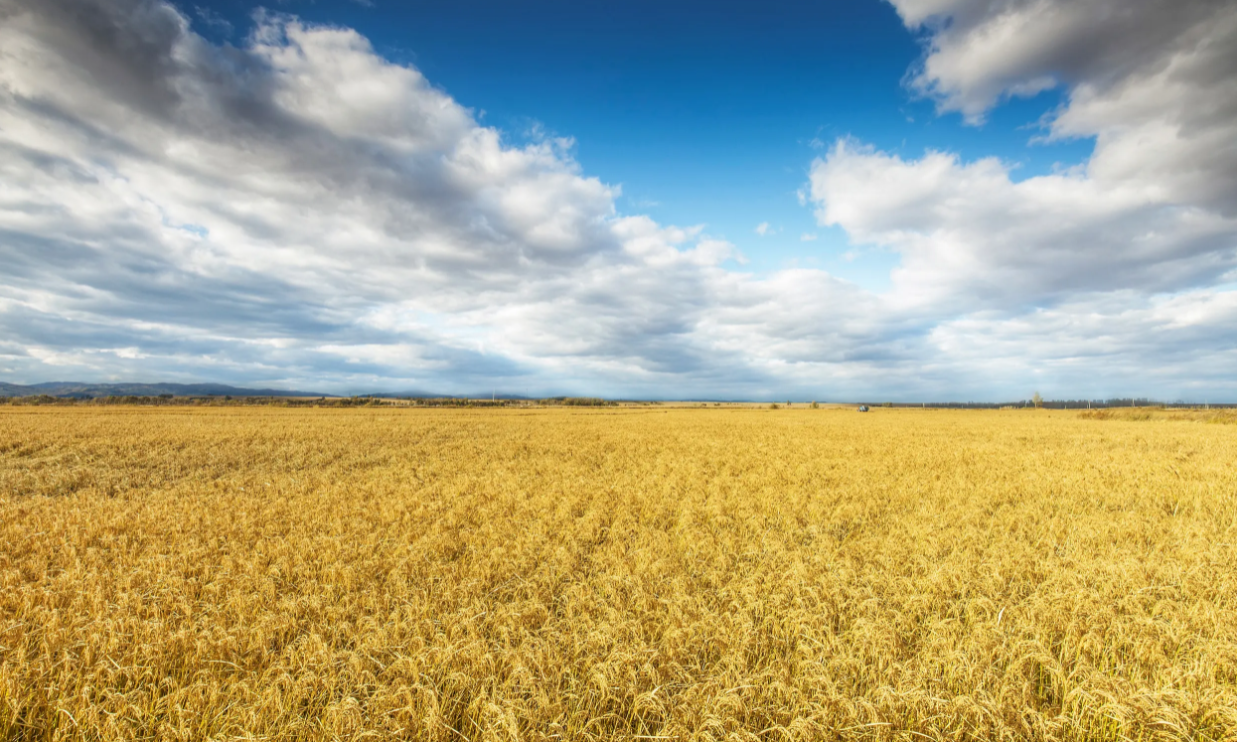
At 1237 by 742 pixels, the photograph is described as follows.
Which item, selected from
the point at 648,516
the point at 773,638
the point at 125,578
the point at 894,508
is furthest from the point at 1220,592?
the point at 125,578

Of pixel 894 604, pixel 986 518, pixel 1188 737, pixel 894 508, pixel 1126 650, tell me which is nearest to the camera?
pixel 1188 737

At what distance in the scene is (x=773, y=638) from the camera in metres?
5.05

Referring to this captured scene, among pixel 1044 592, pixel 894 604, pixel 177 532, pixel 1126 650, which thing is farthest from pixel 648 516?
pixel 177 532

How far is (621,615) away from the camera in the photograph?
216 inches

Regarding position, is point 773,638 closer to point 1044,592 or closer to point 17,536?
point 1044,592

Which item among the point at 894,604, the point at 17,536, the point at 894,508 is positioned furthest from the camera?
the point at 894,508

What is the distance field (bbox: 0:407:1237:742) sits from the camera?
382 centimetres

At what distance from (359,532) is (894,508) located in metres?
11.5

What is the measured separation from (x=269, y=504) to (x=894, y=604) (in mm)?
13064

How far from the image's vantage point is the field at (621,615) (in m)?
3.82

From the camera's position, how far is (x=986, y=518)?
33.4 feet

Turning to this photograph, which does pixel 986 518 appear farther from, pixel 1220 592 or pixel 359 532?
pixel 359 532

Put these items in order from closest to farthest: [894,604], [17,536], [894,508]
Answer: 1. [894,604]
2. [17,536]
3. [894,508]

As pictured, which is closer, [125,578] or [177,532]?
[125,578]
